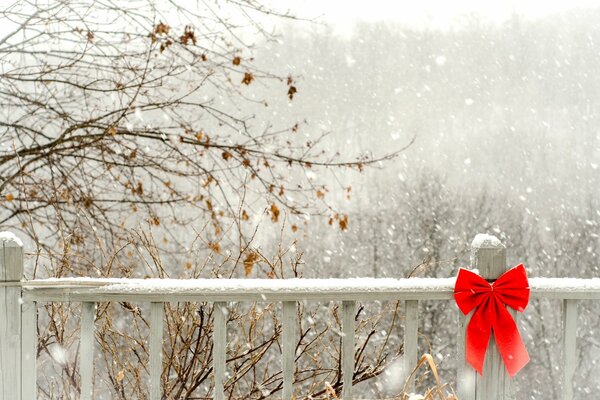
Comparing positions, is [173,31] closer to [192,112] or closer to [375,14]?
[192,112]

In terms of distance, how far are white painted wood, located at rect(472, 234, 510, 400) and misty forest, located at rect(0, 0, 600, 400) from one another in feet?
1.06

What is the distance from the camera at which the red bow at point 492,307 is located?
3367 mm

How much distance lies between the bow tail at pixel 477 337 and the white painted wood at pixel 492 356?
0.22 ft

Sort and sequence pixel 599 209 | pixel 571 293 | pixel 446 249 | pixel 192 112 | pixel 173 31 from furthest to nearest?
pixel 599 209 → pixel 446 249 → pixel 192 112 → pixel 173 31 → pixel 571 293

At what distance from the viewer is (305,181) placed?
39875 mm

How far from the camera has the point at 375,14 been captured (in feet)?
179

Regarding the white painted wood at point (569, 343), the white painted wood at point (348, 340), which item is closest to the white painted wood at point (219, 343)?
the white painted wood at point (348, 340)

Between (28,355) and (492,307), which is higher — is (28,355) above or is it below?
below

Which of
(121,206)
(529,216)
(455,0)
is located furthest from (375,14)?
(121,206)

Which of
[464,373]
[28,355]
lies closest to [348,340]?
[464,373]

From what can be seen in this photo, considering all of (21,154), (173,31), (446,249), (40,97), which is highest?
(173,31)

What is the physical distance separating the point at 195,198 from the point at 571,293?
4.36 metres

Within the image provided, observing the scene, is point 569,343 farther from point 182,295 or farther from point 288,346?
point 182,295

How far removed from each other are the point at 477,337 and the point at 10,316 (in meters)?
2.01
